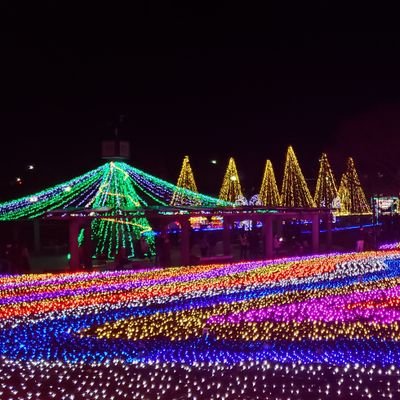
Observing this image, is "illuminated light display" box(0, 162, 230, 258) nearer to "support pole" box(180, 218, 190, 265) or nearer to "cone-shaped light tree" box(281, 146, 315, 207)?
"support pole" box(180, 218, 190, 265)

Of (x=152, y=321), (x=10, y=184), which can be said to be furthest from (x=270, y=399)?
(x=10, y=184)

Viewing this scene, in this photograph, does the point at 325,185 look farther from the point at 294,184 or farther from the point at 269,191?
the point at 269,191

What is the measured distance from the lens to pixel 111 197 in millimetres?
25125

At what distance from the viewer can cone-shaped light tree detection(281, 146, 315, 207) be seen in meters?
44.7

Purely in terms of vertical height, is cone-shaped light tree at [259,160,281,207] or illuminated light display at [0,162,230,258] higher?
cone-shaped light tree at [259,160,281,207]

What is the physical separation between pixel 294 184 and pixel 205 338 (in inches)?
1420

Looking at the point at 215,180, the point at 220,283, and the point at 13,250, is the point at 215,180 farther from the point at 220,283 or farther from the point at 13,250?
the point at 220,283

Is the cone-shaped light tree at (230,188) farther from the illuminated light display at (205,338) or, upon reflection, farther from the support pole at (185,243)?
the illuminated light display at (205,338)

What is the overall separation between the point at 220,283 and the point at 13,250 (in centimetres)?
969

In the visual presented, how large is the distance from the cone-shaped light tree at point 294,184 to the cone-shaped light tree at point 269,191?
4.01ft

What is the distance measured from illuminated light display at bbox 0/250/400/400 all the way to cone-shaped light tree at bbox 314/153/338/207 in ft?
95.2

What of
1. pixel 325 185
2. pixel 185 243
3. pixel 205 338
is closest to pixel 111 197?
pixel 185 243

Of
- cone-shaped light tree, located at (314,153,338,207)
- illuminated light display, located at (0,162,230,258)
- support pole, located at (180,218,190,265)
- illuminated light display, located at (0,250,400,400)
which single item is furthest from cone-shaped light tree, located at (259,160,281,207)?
illuminated light display, located at (0,250,400,400)

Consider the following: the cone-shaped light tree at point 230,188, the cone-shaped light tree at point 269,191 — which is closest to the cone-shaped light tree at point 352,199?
the cone-shaped light tree at point 269,191
